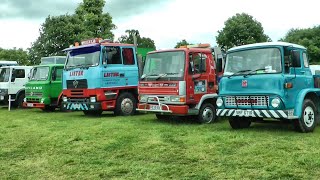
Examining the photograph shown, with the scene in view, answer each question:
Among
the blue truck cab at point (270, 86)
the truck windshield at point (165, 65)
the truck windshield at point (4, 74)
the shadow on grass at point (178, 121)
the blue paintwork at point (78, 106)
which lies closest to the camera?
the blue truck cab at point (270, 86)

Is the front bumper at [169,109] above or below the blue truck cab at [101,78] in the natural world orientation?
below

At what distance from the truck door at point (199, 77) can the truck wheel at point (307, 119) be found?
2.77 m

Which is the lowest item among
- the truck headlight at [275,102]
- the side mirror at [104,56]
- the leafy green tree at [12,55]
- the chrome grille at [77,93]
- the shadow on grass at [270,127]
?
the shadow on grass at [270,127]

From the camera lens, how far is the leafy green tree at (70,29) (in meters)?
31.7

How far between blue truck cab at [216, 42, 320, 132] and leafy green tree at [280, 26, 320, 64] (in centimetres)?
3210

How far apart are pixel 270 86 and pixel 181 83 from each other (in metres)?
2.58

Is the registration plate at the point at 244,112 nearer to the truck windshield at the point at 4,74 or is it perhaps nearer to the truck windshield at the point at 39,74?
the truck windshield at the point at 39,74

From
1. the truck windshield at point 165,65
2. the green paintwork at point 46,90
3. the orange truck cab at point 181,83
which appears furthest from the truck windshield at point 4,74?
the truck windshield at point 165,65

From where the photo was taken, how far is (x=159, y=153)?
6871 millimetres

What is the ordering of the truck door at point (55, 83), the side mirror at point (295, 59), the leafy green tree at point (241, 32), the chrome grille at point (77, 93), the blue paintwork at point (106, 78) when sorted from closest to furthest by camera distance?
1. the side mirror at point (295, 59)
2. the blue paintwork at point (106, 78)
3. the chrome grille at point (77, 93)
4. the truck door at point (55, 83)
5. the leafy green tree at point (241, 32)

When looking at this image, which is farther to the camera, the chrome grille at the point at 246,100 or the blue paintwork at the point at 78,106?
the blue paintwork at the point at 78,106

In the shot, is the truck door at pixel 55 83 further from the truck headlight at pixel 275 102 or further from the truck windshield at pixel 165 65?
the truck headlight at pixel 275 102

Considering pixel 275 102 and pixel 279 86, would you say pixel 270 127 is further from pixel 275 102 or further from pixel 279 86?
pixel 279 86

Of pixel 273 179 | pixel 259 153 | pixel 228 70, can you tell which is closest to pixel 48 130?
pixel 228 70
